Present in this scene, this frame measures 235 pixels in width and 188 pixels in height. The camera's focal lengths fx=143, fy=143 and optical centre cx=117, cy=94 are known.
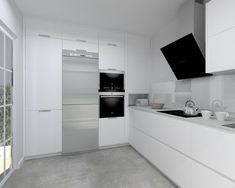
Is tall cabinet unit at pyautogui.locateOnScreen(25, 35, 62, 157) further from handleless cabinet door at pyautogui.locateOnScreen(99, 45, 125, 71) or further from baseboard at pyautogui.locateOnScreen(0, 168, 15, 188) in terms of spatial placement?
handleless cabinet door at pyautogui.locateOnScreen(99, 45, 125, 71)

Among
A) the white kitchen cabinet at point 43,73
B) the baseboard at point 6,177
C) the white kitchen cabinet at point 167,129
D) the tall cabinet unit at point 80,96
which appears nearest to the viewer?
the white kitchen cabinet at point 167,129

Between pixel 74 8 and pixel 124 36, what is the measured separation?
1235mm

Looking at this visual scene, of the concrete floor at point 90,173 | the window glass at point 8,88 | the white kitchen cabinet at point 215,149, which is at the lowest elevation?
the concrete floor at point 90,173

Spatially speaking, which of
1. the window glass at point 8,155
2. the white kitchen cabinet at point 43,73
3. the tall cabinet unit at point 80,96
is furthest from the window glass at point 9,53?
the window glass at point 8,155

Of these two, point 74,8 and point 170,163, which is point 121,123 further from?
point 74,8

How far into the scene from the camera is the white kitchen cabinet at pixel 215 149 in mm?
1170

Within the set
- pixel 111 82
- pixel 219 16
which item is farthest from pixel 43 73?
pixel 219 16

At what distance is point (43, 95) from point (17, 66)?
63 cm

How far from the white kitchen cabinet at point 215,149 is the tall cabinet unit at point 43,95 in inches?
90.0

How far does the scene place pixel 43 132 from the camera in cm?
263

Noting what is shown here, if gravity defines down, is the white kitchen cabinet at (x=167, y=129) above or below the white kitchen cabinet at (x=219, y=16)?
below

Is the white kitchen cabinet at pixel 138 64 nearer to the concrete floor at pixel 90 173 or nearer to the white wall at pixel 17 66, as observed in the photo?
the concrete floor at pixel 90 173

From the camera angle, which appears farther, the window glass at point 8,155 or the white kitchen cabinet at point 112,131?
the white kitchen cabinet at point 112,131

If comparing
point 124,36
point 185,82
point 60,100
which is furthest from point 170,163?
point 124,36
